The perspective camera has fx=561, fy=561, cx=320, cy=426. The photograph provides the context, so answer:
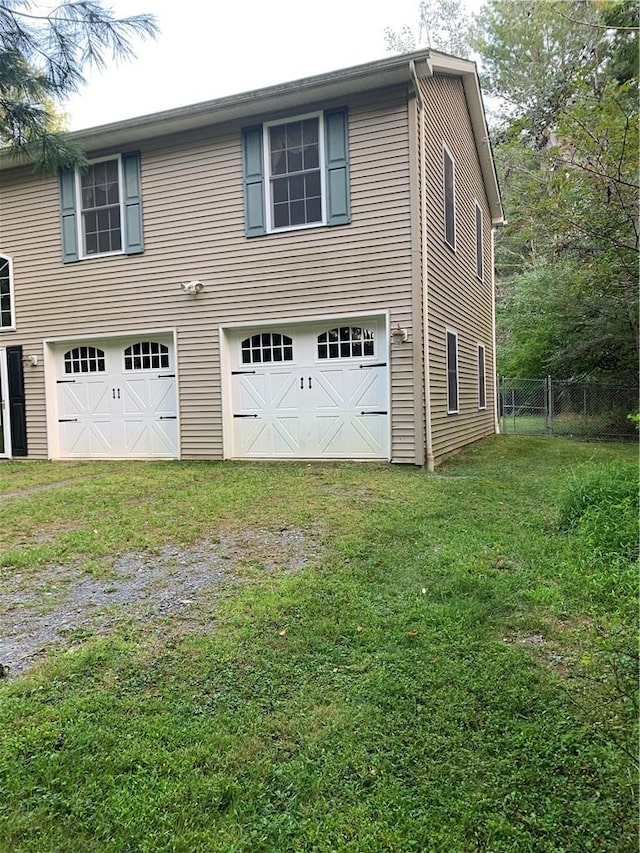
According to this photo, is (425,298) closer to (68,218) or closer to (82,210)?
(82,210)

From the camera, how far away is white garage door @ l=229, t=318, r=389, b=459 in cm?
768

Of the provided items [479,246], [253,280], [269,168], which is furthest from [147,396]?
[479,246]

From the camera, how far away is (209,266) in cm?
827

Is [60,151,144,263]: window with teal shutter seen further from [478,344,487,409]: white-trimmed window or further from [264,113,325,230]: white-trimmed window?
[478,344,487,409]: white-trimmed window

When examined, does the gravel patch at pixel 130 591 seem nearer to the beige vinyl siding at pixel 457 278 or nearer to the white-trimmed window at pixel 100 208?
the beige vinyl siding at pixel 457 278

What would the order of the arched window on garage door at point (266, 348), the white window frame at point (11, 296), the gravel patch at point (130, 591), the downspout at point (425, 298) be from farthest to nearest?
the white window frame at point (11, 296) → the arched window on garage door at point (266, 348) → the downspout at point (425, 298) → the gravel patch at point (130, 591)

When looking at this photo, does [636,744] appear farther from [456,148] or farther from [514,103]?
[514,103]

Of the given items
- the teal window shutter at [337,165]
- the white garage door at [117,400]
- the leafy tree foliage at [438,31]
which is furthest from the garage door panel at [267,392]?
the leafy tree foliage at [438,31]

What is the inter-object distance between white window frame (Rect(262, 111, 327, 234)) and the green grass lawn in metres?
5.22

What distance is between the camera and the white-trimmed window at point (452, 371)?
8734 mm

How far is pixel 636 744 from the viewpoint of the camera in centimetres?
176

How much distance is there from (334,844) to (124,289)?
8543 mm

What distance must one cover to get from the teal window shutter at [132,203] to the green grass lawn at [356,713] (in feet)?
19.6

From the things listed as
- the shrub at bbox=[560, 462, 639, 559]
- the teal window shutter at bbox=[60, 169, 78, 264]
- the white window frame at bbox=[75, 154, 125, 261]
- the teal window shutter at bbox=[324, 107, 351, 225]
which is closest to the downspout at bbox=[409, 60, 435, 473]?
the teal window shutter at bbox=[324, 107, 351, 225]
